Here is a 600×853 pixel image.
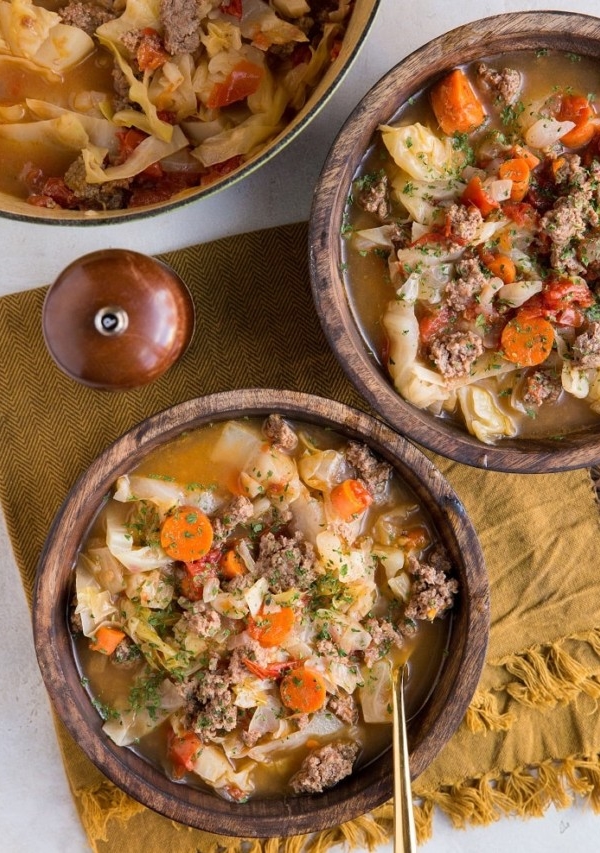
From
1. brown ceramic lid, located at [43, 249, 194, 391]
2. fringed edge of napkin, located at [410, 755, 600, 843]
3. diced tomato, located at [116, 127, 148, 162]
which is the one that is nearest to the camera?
brown ceramic lid, located at [43, 249, 194, 391]

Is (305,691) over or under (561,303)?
under

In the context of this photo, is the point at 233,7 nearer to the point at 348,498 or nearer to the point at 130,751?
the point at 348,498

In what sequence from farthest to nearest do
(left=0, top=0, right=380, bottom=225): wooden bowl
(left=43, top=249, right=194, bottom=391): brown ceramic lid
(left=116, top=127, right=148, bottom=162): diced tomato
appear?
(left=116, top=127, right=148, bottom=162): diced tomato → (left=0, top=0, right=380, bottom=225): wooden bowl → (left=43, top=249, right=194, bottom=391): brown ceramic lid

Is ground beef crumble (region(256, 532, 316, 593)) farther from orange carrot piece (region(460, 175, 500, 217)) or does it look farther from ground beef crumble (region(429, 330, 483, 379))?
orange carrot piece (region(460, 175, 500, 217))

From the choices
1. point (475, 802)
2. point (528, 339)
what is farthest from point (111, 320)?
point (475, 802)

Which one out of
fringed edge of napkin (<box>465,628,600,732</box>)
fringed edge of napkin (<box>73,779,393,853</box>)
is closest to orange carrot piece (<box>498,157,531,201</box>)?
fringed edge of napkin (<box>465,628,600,732</box>)

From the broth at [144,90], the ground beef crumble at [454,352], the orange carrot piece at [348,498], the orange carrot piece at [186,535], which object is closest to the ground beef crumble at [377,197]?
the broth at [144,90]

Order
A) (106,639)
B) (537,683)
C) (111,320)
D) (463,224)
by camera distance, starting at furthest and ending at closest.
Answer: (537,683) → (106,639) → (463,224) → (111,320)
